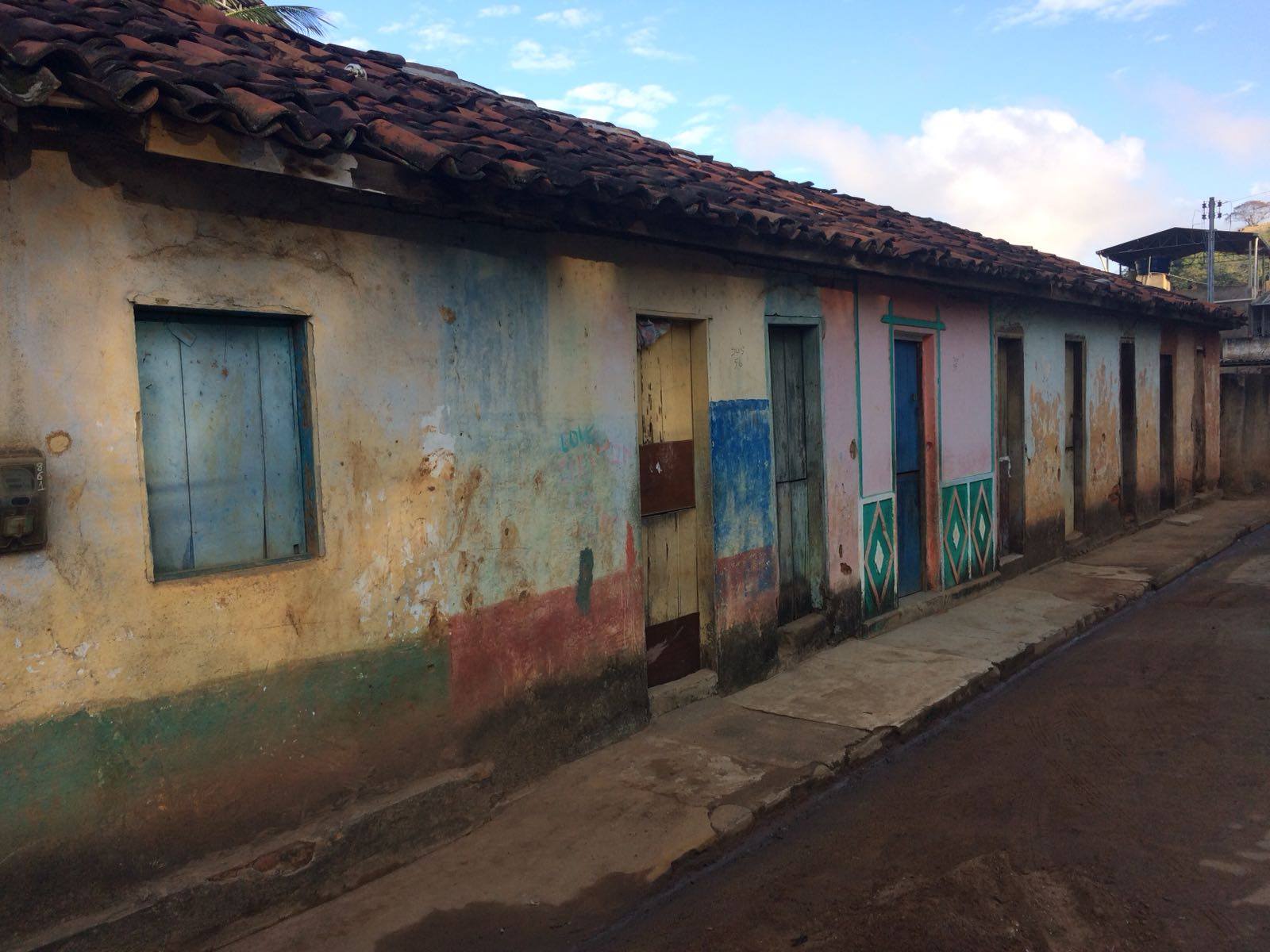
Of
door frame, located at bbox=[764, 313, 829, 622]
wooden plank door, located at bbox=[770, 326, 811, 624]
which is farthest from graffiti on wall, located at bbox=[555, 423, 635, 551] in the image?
wooden plank door, located at bbox=[770, 326, 811, 624]

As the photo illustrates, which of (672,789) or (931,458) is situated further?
(931,458)

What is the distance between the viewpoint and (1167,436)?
48.2ft

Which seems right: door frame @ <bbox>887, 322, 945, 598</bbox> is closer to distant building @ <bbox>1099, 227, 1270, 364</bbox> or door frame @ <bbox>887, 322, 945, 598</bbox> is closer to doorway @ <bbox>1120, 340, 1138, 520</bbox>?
doorway @ <bbox>1120, 340, 1138, 520</bbox>

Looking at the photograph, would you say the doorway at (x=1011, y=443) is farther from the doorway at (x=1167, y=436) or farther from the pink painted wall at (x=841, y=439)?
the doorway at (x=1167, y=436)

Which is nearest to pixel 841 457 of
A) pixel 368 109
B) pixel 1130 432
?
pixel 368 109

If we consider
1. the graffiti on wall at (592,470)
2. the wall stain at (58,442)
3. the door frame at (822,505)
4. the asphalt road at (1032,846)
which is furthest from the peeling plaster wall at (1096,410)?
the wall stain at (58,442)

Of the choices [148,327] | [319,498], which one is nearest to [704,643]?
[319,498]

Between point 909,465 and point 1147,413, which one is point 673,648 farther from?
point 1147,413

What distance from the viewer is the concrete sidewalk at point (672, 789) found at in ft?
12.4

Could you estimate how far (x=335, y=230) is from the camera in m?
4.08

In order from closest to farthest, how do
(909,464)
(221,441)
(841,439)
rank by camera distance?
(221,441) < (841,439) < (909,464)

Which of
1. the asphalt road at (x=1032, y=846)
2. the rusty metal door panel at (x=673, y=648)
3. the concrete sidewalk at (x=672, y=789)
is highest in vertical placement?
the rusty metal door panel at (x=673, y=648)

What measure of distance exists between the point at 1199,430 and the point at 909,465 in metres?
9.80

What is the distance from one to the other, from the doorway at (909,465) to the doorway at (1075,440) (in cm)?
385
